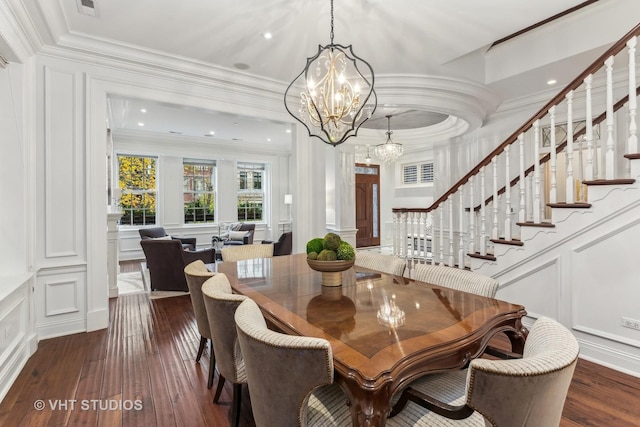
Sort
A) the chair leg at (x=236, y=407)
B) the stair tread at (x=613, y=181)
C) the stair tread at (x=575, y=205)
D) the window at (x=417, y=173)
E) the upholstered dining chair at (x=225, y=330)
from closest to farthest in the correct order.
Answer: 1. the upholstered dining chair at (x=225, y=330)
2. the chair leg at (x=236, y=407)
3. the stair tread at (x=613, y=181)
4. the stair tread at (x=575, y=205)
5. the window at (x=417, y=173)

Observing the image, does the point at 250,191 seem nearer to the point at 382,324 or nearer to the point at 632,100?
the point at 632,100

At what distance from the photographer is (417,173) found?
8.48m

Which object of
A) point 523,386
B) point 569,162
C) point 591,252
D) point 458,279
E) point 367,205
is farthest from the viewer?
point 367,205

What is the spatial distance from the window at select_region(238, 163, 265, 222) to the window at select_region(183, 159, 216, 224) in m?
0.80

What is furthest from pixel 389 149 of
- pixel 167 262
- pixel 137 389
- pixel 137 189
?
pixel 137 189

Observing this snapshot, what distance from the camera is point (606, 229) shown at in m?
2.54

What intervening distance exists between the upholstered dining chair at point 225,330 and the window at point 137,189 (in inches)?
275

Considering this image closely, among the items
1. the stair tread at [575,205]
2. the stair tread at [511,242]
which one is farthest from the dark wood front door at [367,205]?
the stair tread at [575,205]

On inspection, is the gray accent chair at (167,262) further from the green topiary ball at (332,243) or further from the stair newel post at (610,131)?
the stair newel post at (610,131)

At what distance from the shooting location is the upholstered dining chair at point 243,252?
3375 mm

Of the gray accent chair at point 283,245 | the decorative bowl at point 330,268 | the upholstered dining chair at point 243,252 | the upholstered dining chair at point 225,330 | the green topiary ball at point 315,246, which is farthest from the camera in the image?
the gray accent chair at point 283,245

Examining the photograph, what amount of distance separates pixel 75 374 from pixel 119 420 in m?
0.85

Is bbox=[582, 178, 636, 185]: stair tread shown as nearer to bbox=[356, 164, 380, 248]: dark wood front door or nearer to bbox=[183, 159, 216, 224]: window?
bbox=[356, 164, 380, 248]: dark wood front door

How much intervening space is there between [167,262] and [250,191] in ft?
16.0
